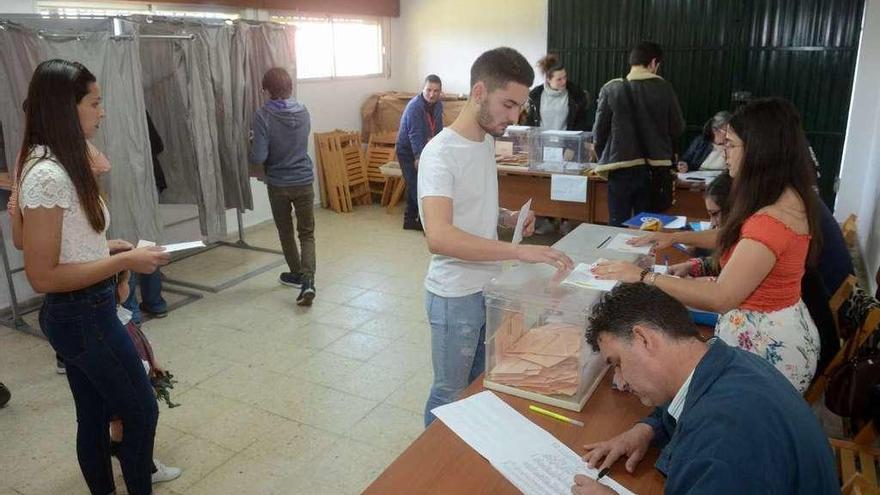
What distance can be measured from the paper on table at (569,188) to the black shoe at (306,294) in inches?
85.8

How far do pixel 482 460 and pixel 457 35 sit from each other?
727 cm

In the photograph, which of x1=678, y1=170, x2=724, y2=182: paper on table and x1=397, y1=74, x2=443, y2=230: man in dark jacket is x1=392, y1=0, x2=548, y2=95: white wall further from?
x1=678, y1=170, x2=724, y2=182: paper on table

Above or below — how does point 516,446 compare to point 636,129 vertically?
below

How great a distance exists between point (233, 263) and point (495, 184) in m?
4.02

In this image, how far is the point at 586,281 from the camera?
187 centimetres

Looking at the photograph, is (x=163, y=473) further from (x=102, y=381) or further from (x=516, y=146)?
(x=516, y=146)

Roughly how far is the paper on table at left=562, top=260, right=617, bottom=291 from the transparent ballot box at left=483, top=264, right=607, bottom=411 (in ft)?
0.05

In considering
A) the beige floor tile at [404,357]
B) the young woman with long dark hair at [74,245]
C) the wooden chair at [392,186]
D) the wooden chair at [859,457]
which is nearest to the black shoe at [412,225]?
the wooden chair at [392,186]

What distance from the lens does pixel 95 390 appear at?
→ 2.19 meters

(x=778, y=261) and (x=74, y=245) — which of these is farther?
(x=74, y=245)

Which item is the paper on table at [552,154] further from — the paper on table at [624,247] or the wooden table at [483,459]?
the wooden table at [483,459]

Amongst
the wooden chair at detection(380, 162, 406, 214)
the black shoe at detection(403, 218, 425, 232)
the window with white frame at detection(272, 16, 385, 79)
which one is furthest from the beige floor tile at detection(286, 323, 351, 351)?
the window with white frame at detection(272, 16, 385, 79)

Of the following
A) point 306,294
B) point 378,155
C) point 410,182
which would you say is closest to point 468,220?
point 306,294

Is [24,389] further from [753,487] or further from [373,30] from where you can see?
[373,30]
